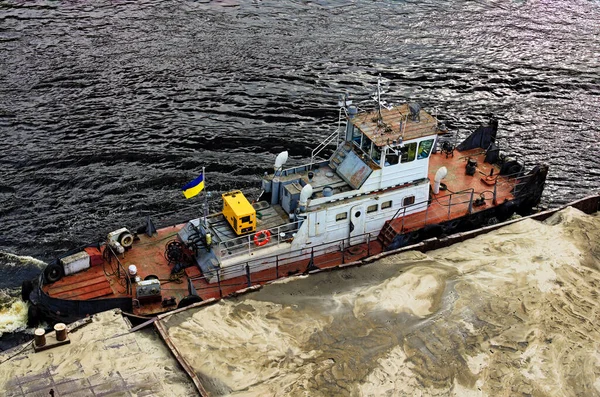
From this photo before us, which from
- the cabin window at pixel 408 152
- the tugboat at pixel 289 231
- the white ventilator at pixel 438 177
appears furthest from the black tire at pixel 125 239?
the white ventilator at pixel 438 177

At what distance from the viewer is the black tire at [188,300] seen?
81.4ft

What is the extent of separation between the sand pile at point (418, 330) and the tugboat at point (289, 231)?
165cm

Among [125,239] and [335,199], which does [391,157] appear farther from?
[125,239]

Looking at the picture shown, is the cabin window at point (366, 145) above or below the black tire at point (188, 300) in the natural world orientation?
above

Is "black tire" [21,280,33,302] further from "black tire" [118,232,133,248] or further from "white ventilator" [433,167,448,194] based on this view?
"white ventilator" [433,167,448,194]

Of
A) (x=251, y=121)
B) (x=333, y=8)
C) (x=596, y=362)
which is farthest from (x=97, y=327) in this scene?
(x=333, y=8)

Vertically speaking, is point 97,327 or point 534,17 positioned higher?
point 534,17

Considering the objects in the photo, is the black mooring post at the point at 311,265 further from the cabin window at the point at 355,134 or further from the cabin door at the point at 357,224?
the cabin window at the point at 355,134

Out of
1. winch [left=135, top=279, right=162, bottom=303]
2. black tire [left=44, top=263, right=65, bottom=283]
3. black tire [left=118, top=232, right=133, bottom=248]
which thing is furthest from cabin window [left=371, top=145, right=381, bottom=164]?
black tire [left=44, top=263, right=65, bottom=283]

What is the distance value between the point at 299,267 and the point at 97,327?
813 cm

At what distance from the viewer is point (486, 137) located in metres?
34.8

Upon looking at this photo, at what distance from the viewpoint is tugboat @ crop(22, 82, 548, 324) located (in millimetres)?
25469

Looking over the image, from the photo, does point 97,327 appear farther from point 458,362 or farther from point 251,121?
point 251,121

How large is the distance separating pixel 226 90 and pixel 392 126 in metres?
18.7
